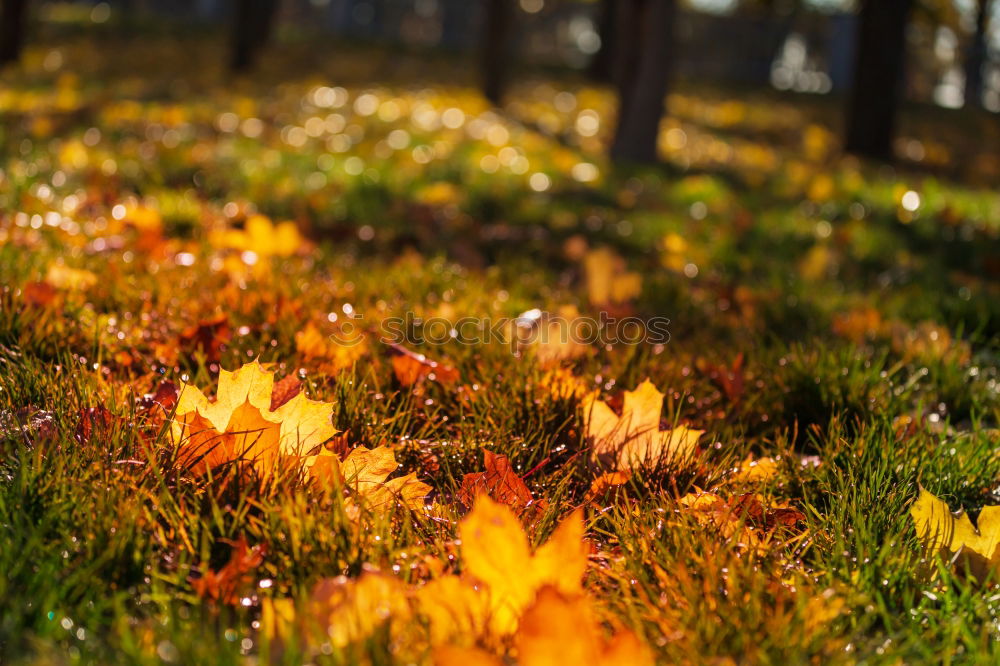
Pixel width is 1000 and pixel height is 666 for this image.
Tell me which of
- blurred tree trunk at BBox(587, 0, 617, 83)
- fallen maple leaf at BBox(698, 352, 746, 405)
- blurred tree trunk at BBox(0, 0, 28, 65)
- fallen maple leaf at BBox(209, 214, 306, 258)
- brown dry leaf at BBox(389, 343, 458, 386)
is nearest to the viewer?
brown dry leaf at BBox(389, 343, 458, 386)

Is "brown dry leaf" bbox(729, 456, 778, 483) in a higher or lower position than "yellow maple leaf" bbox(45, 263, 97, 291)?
higher

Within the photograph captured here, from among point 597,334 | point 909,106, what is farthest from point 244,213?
point 909,106

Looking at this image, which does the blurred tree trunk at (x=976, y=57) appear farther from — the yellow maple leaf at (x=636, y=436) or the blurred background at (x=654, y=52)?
the yellow maple leaf at (x=636, y=436)

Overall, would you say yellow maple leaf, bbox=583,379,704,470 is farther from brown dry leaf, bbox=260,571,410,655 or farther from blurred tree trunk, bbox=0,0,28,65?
blurred tree trunk, bbox=0,0,28,65

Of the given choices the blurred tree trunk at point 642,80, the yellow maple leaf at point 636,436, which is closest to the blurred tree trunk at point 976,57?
the blurred tree trunk at point 642,80

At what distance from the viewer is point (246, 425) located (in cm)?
142

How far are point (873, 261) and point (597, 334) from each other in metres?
2.48

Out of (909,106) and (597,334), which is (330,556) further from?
(909,106)

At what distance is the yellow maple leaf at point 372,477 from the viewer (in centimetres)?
142

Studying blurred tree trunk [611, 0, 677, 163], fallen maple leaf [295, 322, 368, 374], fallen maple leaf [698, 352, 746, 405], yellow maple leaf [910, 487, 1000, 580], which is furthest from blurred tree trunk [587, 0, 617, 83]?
yellow maple leaf [910, 487, 1000, 580]

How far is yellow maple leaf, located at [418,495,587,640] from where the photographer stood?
3.66 ft

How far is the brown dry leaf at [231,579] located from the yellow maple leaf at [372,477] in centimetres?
20

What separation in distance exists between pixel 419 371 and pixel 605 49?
21009 mm

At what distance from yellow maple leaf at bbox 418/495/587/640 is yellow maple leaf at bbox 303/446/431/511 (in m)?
0.32
